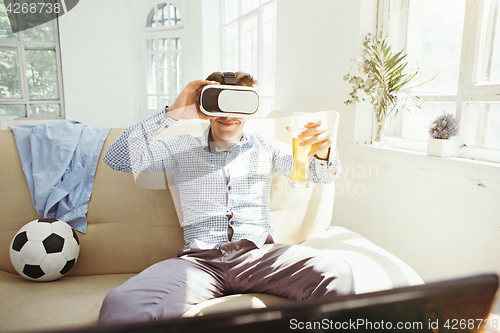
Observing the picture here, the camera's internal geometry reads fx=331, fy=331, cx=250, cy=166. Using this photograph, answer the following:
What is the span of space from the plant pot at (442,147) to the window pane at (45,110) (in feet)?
15.8

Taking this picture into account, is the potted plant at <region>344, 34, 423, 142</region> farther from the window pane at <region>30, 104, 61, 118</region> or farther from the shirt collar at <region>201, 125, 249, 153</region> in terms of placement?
the window pane at <region>30, 104, 61, 118</region>

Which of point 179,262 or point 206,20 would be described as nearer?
point 179,262

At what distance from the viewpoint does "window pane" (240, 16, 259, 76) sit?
3.85 m

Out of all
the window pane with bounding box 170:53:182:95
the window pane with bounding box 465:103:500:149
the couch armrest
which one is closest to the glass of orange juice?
the couch armrest

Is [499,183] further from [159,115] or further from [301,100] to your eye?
[301,100]

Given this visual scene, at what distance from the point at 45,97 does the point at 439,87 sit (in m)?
4.84

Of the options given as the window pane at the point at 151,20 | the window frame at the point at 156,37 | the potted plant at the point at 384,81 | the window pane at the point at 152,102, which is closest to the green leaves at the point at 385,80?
the potted plant at the point at 384,81

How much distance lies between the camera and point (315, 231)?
147cm

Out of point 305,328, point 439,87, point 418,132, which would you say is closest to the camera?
point 305,328

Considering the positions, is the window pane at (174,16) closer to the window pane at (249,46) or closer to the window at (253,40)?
the window at (253,40)

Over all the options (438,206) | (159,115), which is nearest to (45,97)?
(159,115)

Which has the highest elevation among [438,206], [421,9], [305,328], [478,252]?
[421,9]

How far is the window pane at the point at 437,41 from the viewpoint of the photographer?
154 centimetres

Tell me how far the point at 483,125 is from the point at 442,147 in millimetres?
197
